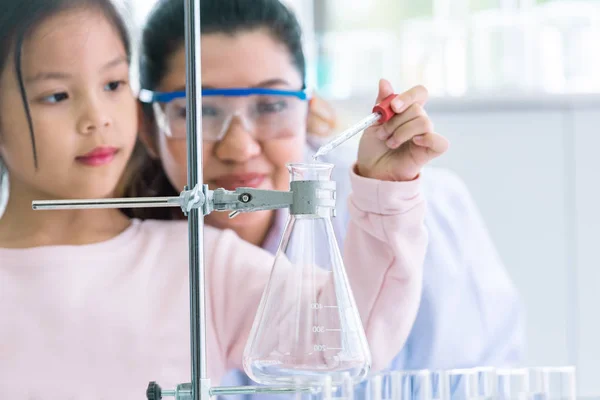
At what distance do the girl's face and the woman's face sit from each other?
0.33ft

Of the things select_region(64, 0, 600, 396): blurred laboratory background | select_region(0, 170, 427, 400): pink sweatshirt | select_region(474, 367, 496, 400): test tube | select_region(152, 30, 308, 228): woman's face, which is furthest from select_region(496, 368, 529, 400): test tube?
select_region(64, 0, 600, 396): blurred laboratory background

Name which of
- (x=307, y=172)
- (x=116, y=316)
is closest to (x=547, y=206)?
(x=116, y=316)

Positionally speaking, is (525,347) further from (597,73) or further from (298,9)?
(298,9)

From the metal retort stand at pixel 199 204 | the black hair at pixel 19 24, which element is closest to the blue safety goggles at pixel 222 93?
the black hair at pixel 19 24

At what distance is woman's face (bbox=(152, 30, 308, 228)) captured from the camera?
1.48m

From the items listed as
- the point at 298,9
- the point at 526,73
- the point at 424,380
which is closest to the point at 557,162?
the point at 526,73

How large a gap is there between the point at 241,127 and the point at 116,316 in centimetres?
45

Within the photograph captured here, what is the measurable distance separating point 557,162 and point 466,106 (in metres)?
0.26

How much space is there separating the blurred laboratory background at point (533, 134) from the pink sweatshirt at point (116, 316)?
0.57m

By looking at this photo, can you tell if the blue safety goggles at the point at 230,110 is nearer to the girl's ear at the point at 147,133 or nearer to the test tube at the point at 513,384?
the girl's ear at the point at 147,133

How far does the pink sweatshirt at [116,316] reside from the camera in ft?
4.75

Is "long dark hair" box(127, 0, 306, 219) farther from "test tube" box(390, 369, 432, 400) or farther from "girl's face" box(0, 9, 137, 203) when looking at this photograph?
"test tube" box(390, 369, 432, 400)

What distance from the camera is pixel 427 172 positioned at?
1.83m

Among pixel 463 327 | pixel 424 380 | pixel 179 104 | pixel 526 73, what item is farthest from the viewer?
pixel 526 73
